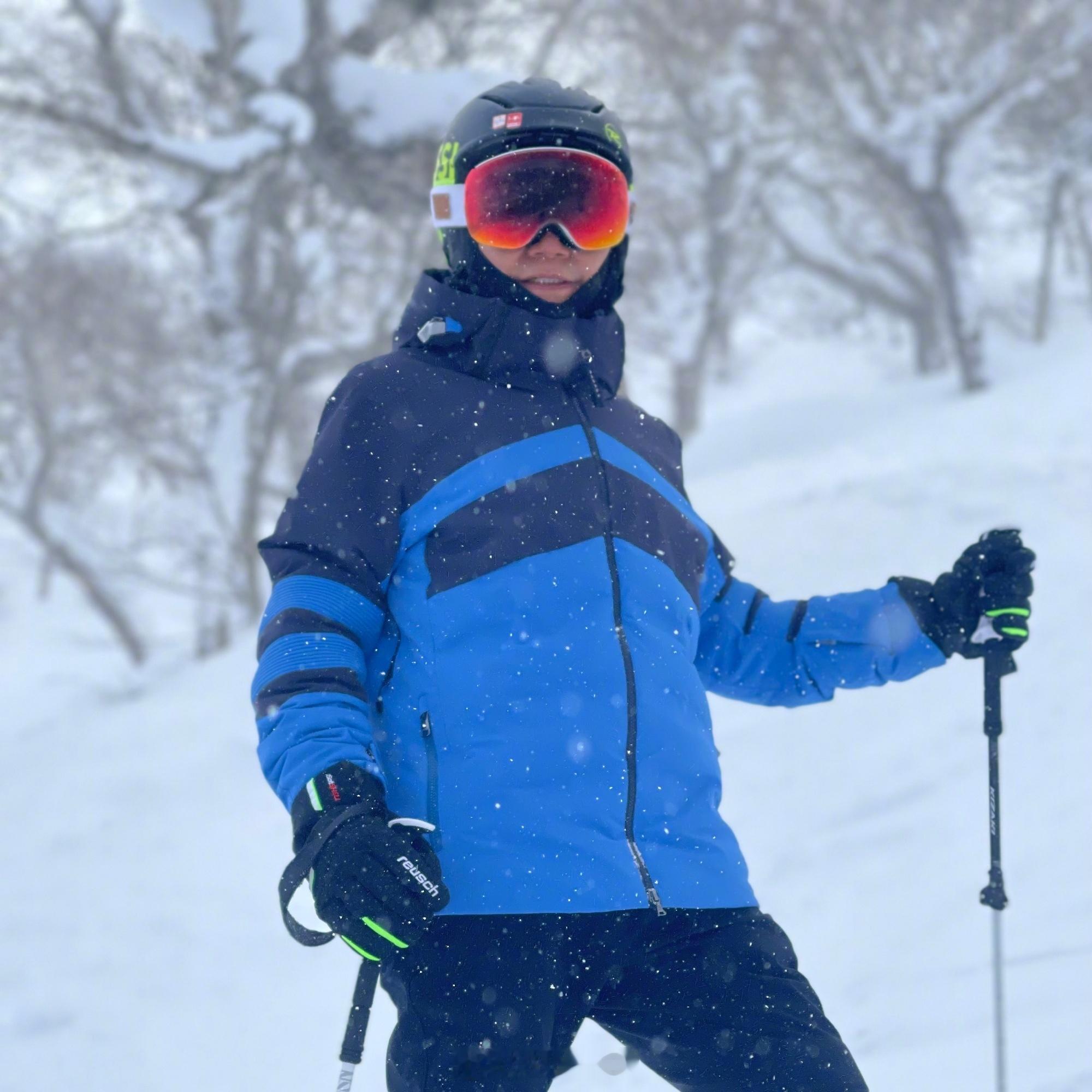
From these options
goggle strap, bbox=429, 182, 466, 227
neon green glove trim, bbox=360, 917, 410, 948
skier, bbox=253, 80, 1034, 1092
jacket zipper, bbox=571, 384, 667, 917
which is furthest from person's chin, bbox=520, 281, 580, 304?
neon green glove trim, bbox=360, 917, 410, 948

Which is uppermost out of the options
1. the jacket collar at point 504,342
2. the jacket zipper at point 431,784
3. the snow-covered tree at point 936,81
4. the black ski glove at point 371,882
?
the snow-covered tree at point 936,81

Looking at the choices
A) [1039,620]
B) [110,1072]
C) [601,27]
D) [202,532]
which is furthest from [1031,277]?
[110,1072]

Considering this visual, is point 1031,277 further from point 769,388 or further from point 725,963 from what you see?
point 725,963

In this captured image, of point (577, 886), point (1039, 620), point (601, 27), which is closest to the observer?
point (577, 886)

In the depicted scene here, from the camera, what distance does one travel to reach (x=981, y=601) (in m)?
2.19

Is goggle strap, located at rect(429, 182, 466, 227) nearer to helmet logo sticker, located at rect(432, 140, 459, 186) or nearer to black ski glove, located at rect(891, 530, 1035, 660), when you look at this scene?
helmet logo sticker, located at rect(432, 140, 459, 186)

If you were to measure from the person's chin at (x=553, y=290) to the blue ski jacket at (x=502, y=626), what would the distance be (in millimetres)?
101

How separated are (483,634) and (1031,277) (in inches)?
1307

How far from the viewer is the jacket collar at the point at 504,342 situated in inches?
76.9

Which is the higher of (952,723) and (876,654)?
(952,723)

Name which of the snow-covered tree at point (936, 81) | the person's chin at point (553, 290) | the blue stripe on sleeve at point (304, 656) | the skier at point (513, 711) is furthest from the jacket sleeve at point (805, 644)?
the snow-covered tree at point (936, 81)

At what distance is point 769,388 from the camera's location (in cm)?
3391

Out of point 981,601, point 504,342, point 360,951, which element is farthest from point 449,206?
point 360,951

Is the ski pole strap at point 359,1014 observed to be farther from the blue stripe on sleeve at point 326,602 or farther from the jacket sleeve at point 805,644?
the jacket sleeve at point 805,644
